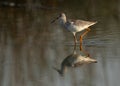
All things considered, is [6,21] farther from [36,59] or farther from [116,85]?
[116,85]

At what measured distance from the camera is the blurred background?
813 centimetres

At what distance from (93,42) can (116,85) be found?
10.5ft

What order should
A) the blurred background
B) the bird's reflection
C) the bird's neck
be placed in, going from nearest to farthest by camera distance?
the blurred background
the bird's reflection
the bird's neck

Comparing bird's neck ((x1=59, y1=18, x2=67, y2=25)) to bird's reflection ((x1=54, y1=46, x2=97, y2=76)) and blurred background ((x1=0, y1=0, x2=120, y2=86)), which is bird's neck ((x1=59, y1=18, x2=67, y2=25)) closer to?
blurred background ((x1=0, y1=0, x2=120, y2=86))

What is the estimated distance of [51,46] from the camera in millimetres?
10414

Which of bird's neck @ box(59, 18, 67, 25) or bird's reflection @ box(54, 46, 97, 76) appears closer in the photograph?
bird's reflection @ box(54, 46, 97, 76)

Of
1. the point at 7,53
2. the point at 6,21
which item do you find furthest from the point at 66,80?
the point at 6,21

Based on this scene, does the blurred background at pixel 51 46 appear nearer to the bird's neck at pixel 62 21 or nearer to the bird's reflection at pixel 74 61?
the bird's reflection at pixel 74 61

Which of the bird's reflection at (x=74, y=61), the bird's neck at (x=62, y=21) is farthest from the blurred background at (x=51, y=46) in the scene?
the bird's neck at (x=62, y=21)

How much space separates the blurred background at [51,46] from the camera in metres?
8.13

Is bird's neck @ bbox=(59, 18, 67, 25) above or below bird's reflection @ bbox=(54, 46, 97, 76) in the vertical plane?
above

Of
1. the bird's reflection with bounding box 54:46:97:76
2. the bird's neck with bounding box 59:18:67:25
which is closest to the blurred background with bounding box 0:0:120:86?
the bird's reflection with bounding box 54:46:97:76

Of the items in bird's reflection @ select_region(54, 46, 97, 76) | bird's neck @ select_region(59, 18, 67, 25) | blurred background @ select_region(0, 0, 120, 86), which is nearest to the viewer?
blurred background @ select_region(0, 0, 120, 86)

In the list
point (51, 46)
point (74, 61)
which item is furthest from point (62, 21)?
point (74, 61)
